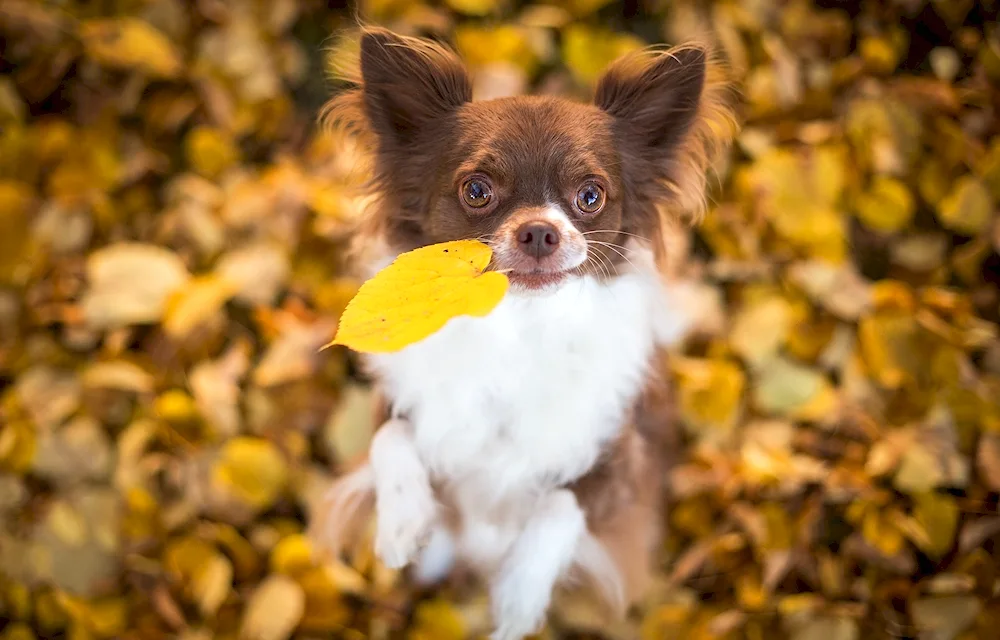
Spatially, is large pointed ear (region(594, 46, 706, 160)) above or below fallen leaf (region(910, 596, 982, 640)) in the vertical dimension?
above

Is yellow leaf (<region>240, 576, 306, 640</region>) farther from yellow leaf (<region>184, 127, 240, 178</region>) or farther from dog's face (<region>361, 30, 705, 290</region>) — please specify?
yellow leaf (<region>184, 127, 240, 178</region>)

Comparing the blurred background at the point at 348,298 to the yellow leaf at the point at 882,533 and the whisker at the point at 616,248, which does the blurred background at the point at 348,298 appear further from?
the whisker at the point at 616,248

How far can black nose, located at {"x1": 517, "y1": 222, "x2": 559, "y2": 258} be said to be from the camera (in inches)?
52.0

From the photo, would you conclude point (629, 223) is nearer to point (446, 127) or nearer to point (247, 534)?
point (446, 127)

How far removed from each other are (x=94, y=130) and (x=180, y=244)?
56 centimetres

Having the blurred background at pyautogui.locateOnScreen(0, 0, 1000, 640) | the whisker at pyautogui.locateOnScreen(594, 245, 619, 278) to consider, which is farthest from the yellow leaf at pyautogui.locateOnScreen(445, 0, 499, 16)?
the whisker at pyautogui.locateOnScreen(594, 245, 619, 278)

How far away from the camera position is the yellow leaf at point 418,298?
3.84 ft

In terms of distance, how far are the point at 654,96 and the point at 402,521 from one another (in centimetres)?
102

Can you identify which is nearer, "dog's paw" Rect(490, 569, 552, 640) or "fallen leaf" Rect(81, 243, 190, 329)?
"dog's paw" Rect(490, 569, 552, 640)

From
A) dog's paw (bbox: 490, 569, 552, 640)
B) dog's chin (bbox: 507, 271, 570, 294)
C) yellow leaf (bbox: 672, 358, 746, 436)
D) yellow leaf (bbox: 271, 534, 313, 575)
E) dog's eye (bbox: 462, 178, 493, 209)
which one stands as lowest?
yellow leaf (bbox: 271, 534, 313, 575)

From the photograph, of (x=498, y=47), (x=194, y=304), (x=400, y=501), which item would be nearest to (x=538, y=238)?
(x=400, y=501)

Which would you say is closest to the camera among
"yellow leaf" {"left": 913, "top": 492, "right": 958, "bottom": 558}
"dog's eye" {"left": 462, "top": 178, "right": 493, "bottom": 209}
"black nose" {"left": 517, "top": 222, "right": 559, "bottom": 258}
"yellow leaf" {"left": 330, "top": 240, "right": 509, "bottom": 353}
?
"yellow leaf" {"left": 330, "top": 240, "right": 509, "bottom": 353}

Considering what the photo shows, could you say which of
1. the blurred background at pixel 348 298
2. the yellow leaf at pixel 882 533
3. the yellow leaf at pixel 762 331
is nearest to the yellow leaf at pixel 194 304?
the blurred background at pixel 348 298

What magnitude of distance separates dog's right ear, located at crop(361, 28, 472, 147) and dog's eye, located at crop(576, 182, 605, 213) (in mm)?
321
